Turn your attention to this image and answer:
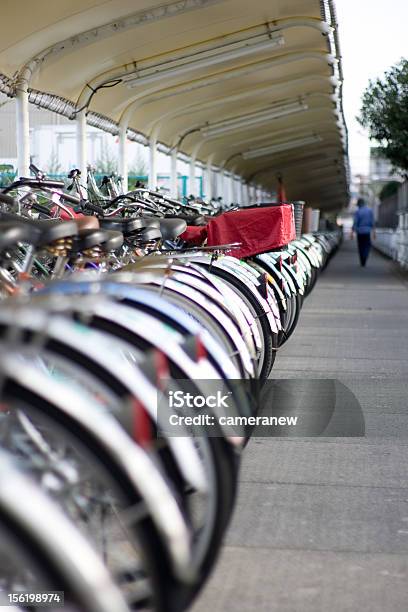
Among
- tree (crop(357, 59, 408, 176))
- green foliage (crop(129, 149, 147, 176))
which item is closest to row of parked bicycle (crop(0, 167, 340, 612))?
tree (crop(357, 59, 408, 176))

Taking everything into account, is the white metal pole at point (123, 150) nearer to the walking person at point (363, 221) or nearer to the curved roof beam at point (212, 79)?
the curved roof beam at point (212, 79)

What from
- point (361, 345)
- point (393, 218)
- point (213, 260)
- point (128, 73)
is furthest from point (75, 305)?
point (393, 218)

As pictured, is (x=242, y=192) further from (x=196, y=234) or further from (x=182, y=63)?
(x=196, y=234)

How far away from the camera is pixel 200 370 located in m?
3.25

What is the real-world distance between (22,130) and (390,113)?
1245cm

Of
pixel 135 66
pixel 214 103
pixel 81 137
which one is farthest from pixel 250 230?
pixel 214 103

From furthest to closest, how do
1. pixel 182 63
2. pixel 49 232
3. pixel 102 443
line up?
1. pixel 182 63
2. pixel 49 232
3. pixel 102 443

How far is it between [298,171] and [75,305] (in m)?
32.1

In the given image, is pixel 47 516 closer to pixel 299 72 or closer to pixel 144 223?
pixel 144 223

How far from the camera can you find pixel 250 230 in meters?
6.77

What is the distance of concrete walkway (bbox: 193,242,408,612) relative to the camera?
332 cm

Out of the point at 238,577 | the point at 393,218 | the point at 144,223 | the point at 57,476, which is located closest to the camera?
the point at 57,476

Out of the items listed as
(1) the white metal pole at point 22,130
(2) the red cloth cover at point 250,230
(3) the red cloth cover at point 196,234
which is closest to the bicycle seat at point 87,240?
(2) the red cloth cover at point 250,230

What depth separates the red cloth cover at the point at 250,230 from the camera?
674 cm
